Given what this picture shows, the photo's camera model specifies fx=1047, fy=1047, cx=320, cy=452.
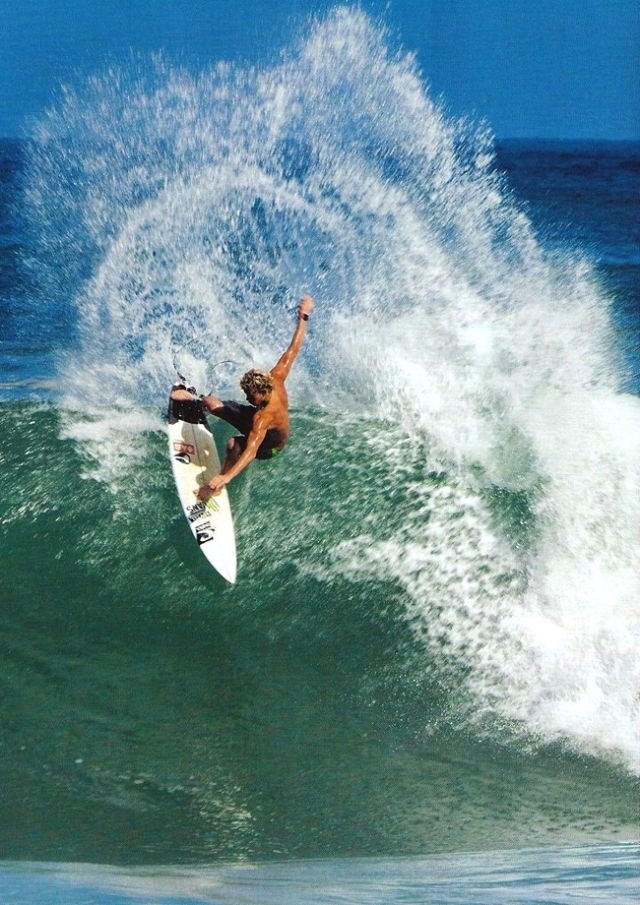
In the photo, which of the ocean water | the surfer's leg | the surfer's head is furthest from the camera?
the surfer's leg

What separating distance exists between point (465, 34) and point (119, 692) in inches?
219

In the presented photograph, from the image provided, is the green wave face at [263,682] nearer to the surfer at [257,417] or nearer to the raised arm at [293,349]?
the surfer at [257,417]

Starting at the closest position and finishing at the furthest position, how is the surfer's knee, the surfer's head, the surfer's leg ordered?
the surfer's head → the surfer's leg → the surfer's knee

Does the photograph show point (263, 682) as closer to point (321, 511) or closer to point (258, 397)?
point (321, 511)

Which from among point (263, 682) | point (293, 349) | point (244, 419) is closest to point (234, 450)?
point (244, 419)

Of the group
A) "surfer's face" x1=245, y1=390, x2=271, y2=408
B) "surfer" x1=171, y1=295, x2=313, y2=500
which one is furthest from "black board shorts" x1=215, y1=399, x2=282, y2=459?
"surfer's face" x1=245, y1=390, x2=271, y2=408

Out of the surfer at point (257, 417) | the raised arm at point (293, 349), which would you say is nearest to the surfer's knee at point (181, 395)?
the surfer at point (257, 417)

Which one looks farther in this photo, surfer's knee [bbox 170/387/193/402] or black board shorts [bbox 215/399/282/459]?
surfer's knee [bbox 170/387/193/402]

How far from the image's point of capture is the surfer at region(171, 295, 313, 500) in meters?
5.23

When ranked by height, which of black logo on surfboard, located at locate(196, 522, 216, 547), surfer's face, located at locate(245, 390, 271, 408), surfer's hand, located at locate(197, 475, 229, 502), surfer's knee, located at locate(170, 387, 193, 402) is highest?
surfer's knee, located at locate(170, 387, 193, 402)

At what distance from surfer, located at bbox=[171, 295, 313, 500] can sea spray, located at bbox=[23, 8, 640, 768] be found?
2.13ft

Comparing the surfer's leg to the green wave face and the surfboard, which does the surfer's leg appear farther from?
the green wave face

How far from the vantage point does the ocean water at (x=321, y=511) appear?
175 inches

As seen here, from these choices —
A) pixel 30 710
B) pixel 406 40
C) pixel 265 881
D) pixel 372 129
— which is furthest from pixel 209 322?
pixel 265 881
